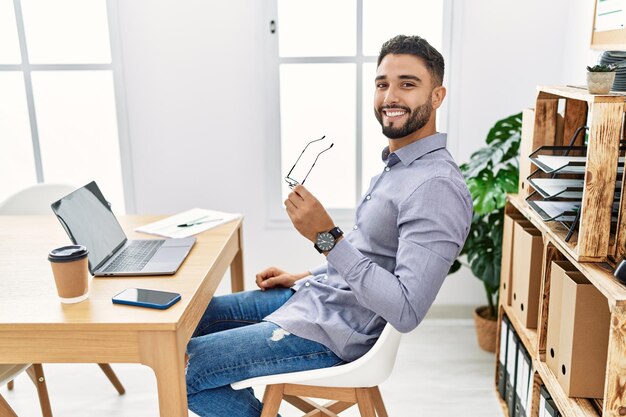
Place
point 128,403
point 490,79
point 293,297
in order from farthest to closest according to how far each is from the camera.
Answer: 1. point 490,79
2. point 128,403
3. point 293,297

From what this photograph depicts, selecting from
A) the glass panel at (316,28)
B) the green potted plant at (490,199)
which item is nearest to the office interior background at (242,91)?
the glass panel at (316,28)

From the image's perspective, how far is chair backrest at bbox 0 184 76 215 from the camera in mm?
2312

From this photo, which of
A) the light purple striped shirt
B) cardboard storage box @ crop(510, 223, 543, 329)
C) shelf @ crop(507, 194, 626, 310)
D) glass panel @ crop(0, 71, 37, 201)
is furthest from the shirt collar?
glass panel @ crop(0, 71, 37, 201)

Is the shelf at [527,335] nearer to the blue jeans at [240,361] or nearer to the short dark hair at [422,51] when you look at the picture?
the blue jeans at [240,361]

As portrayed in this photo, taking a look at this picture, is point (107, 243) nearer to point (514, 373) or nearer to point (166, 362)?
point (166, 362)

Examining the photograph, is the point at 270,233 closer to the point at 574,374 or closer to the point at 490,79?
the point at 490,79

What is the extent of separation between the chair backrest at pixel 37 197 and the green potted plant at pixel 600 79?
6.19 feet

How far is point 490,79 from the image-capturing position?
2766 mm

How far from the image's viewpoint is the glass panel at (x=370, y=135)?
2.87m

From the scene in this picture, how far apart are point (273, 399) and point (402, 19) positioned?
2.00 meters

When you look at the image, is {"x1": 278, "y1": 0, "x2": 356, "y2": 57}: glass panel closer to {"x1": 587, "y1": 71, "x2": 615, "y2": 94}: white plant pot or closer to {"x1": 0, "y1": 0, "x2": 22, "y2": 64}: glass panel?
{"x1": 0, "y1": 0, "x2": 22, "y2": 64}: glass panel

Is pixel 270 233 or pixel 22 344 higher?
pixel 22 344

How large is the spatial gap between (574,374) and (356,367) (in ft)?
1.82

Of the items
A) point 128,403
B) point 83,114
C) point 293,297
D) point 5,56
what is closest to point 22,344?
point 293,297
